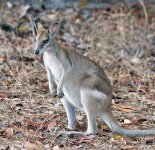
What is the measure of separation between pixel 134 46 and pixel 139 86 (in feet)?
7.64

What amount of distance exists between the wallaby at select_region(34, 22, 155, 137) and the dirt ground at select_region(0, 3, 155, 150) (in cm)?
16

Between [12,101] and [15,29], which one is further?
[15,29]

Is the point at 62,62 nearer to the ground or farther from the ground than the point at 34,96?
farther from the ground

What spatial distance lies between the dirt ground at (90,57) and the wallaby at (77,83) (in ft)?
0.52

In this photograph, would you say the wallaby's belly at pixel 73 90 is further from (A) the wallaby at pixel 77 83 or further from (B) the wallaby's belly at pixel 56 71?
(B) the wallaby's belly at pixel 56 71

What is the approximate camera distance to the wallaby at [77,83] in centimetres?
641

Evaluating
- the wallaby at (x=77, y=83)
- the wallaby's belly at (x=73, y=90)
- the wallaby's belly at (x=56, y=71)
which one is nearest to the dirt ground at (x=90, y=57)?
the wallaby at (x=77, y=83)

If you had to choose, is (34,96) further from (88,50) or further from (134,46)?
(134,46)

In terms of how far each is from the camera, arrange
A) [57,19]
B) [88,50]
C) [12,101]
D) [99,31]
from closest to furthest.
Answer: [12,101] → [88,50] → [99,31] → [57,19]

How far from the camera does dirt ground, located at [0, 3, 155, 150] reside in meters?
6.41

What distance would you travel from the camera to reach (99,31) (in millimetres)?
11227

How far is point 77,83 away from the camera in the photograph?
21.5 ft

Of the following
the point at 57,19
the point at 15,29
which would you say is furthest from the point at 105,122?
the point at 57,19

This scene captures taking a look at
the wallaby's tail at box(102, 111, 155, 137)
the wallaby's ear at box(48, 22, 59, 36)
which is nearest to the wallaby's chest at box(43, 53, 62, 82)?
the wallaby's ear at box(48, 22, 59, 36)
